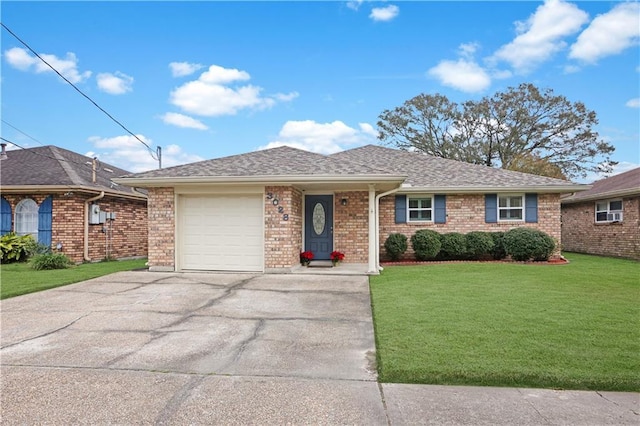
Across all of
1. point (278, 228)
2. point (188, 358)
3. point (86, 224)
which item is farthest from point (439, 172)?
point (188, 358)

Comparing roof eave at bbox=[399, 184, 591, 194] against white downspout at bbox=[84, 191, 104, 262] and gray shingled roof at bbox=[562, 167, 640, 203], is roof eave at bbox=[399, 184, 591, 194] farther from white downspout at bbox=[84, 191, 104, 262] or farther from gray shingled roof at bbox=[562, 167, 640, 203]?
white downspout at bbox=[84, 191, 104, 262]

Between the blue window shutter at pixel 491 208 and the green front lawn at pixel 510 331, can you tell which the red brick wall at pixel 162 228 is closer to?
the green front lawn at pixel 510 331

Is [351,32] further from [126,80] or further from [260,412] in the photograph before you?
[260,412]

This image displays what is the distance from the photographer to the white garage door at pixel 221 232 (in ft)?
34.8

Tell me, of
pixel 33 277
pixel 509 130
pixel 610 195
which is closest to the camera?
pixel 33 277

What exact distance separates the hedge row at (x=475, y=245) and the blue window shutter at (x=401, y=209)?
0.69m

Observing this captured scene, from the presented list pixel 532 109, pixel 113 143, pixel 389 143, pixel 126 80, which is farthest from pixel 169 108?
pixel 532 109

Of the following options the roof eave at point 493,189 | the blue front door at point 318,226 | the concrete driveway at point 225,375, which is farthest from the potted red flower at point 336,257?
the concrete driveway at point 225,375

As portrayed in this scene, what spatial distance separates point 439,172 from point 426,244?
12.0ft

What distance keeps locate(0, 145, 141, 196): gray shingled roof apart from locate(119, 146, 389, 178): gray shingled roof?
4549 millimetres

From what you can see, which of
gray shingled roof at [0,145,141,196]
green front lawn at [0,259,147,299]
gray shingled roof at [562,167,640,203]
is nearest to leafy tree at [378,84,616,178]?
gray shingled roof at [562,167,640,203]

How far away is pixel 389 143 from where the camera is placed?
33.2 metres

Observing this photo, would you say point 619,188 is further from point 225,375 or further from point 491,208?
point 225,375

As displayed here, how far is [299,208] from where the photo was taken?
37.7 ft
